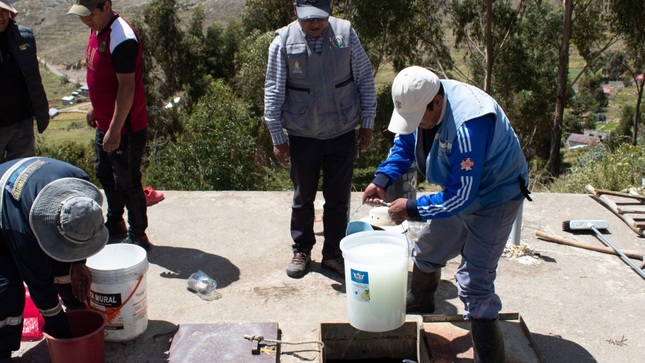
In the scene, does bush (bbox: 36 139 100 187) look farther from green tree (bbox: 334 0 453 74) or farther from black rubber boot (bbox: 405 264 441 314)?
black rubber boot (bbox: 405 264 441 314)

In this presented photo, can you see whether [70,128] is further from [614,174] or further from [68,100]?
[614,174]

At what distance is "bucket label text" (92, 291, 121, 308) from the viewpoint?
341 centimetres

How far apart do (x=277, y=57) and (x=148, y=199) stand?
2409 mm

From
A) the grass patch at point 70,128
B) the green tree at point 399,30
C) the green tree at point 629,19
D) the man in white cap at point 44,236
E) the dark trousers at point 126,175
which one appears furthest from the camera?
the grass patch at point 70,128

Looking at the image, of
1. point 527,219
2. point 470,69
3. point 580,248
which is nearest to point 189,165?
point 527,219

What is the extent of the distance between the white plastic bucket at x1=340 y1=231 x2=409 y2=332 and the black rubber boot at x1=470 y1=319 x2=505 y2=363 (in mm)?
438

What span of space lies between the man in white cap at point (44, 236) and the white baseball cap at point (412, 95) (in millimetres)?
1497

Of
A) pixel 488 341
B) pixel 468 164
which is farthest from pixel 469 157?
pixel 488 341

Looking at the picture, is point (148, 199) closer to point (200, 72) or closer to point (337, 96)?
point (337, 96)

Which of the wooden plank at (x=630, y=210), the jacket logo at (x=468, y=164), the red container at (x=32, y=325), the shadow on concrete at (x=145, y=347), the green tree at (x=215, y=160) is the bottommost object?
the green tree at (x=215, y=160)

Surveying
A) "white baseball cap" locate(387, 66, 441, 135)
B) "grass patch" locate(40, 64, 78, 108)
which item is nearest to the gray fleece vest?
"white baseball cap" locate(387, 66, 441, 135)

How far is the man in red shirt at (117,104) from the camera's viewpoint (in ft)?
13.4

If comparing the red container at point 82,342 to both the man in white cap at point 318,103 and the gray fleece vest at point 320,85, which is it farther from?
the gray fleece vest at point 320,85

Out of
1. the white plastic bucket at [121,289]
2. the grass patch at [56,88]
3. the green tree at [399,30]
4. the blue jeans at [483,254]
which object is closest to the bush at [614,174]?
the blue jeans at [483,254]
